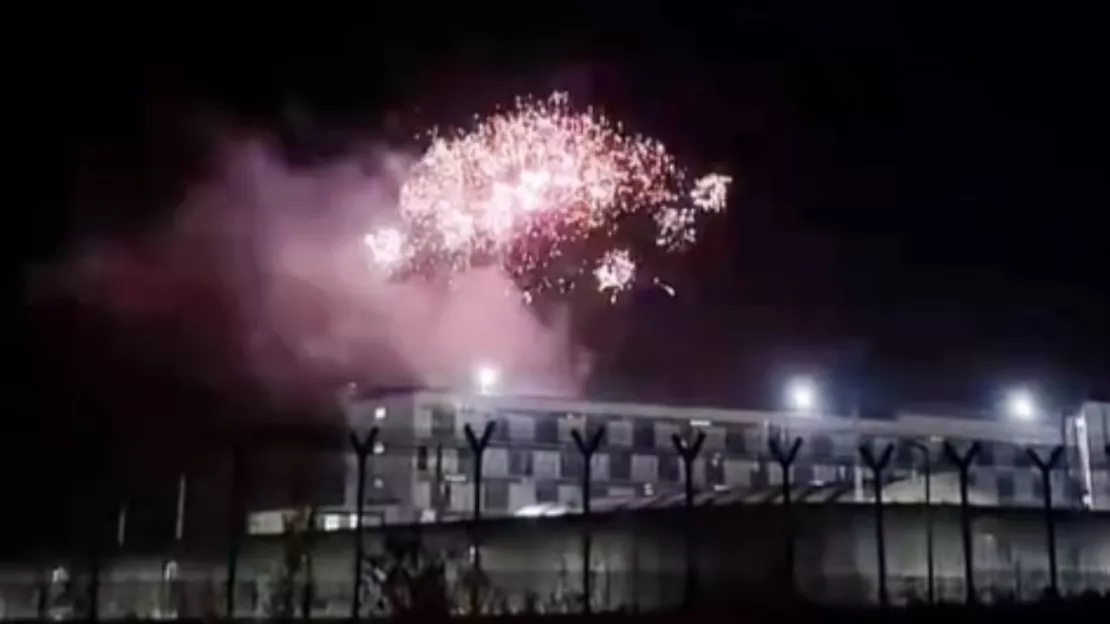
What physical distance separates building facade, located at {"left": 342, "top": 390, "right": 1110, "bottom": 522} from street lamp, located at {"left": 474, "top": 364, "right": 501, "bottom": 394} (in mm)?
541

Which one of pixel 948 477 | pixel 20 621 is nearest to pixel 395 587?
pixel 20 621

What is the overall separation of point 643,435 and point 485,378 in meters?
5.82

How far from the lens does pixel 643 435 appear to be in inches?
1921

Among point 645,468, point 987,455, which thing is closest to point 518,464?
point 645,468

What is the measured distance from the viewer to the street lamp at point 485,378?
46.4 m

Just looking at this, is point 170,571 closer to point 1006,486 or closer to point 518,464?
point 518,464

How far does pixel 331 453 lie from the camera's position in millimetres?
37781

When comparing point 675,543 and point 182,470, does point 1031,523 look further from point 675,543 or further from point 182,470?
point 182,470

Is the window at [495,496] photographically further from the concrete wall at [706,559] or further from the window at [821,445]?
the concrete wall at [706,559]

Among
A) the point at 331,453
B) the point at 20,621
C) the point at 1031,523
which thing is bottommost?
the point at 20,621

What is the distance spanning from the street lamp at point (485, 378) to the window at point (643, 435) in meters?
5.08

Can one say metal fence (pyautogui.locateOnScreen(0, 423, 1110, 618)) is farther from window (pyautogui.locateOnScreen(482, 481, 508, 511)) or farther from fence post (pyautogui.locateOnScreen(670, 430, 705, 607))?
window (pyautogui.locateOnScreen(482, 481, 508, 511))

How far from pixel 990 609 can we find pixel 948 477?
2121cm

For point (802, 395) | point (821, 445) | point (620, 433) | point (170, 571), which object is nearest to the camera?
point (170, 571)
